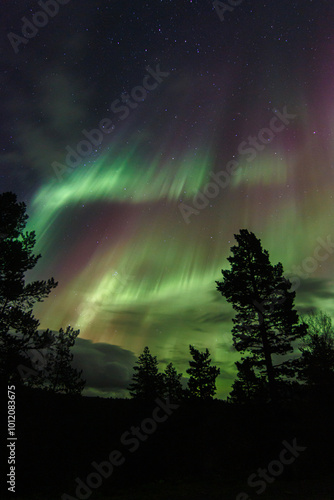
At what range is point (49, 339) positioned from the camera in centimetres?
1644

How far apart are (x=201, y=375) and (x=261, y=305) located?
27619 millimetres

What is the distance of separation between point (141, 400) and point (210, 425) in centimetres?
472

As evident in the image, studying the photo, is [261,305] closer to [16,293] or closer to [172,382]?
[16,293]

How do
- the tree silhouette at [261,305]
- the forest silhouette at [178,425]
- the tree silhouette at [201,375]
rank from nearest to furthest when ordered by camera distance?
the forest silhouette at [178,425] → the tree silhouette at [261,305] → the tree silhouette at [201,375]

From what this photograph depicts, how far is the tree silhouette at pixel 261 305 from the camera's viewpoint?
58.8 ft

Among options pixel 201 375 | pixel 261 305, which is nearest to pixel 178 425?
pixel 261 305

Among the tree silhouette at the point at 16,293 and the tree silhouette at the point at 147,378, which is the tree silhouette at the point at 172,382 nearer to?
the tree silhouette at the point at 147,378

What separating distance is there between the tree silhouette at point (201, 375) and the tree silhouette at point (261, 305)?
1025 inches

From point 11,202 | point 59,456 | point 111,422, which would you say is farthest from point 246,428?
point 11,202

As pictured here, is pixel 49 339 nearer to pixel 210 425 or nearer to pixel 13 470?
pixel 13 470

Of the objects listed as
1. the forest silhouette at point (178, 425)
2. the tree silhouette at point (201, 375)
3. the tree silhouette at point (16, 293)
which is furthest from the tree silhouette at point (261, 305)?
the tree silhouette at point (201, 375)

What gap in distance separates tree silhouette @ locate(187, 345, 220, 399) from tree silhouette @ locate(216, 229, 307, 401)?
2604 cm

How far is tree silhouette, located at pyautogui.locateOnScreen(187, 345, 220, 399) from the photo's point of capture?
4051 centimetres

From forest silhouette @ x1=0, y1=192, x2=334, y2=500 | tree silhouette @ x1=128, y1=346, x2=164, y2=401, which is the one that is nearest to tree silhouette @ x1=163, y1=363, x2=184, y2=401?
tree silhouette @ x1=128, y1=346, x2=164, y2=401
